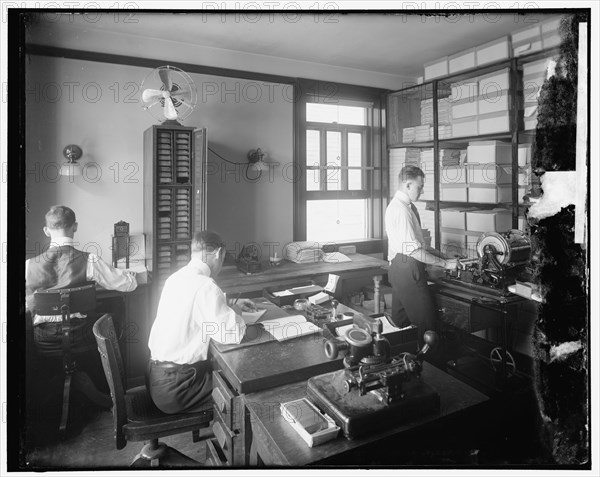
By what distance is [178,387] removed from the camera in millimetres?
2207

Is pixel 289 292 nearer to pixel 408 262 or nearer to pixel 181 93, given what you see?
pixel 408 262

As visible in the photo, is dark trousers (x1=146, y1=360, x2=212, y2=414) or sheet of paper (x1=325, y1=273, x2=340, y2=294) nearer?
dark trousers (x1=146, y1=360, x2=212, y2=414)

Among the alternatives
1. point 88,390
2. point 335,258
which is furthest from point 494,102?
point 88,390

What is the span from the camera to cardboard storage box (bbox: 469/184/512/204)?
3.48m

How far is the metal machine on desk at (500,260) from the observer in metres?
2.88

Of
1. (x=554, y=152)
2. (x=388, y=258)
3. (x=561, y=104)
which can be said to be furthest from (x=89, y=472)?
(x=561, y=104)

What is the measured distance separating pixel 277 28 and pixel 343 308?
1706 millimetres

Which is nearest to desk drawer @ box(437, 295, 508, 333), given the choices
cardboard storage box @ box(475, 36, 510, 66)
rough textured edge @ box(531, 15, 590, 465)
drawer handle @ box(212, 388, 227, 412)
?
rough textured edge @ box(531, 15, 590, 465)

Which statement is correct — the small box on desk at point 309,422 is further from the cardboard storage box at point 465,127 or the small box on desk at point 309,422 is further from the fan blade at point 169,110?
the cardboard storage box at point 465,127

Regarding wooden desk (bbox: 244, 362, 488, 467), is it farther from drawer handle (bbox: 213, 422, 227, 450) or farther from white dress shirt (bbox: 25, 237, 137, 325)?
white dress shirt (bbox: 25, 237, 137, 325)

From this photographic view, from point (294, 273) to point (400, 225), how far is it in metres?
0.84

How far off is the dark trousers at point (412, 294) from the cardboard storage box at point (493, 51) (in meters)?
1.56

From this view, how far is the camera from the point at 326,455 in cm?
139

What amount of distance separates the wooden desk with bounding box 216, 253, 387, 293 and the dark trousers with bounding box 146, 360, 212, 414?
2.61 ft
